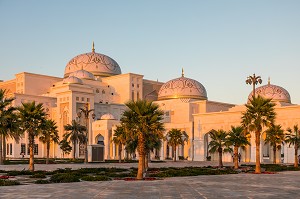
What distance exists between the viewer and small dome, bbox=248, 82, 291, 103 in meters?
81.2

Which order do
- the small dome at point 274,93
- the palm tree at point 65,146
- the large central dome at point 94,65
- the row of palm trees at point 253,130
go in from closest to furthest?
the row of palm trees at point 253,130
the palm tree at point 65,146
the small dome at point 274,93
the large central dome at point 94,65

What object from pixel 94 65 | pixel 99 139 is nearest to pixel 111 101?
pixel 94 65

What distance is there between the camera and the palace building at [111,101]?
2805 inches

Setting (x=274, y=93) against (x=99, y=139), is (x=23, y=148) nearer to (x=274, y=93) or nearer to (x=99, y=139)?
(x=99, y=139)

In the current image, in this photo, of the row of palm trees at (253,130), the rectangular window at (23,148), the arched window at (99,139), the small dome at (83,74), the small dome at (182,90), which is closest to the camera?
the row of palm trees at (253,130)

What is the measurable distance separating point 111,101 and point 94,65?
9977 mm

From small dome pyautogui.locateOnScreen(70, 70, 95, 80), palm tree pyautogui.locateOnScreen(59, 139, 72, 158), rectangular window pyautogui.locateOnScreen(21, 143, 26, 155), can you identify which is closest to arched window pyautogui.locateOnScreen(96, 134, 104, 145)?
palm tree pyautogui.locateOnScreen(59, 139, 72, 158)

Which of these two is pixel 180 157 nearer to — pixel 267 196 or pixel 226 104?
pixel 226 104

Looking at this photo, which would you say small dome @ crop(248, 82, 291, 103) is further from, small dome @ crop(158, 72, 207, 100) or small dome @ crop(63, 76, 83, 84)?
small dome @ crop(63, 76, 83, 84)

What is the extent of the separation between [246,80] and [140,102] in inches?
973

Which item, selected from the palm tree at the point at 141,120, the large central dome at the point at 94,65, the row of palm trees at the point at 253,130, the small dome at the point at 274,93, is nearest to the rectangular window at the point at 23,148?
the large central dome at the point at 94,65

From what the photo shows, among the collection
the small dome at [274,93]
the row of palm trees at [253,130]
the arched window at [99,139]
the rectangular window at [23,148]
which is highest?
the small dome at [274,93]

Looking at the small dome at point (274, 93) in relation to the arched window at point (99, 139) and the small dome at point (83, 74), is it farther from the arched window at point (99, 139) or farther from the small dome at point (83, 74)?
the small dome at point (83, 74)

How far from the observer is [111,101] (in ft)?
314
